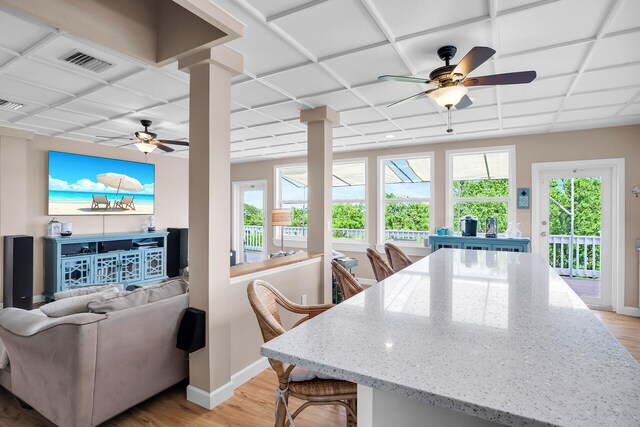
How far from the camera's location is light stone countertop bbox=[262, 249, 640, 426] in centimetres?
63

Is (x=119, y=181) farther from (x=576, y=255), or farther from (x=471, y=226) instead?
(x=576, y=255)

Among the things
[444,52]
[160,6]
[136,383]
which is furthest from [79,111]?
[444,52]

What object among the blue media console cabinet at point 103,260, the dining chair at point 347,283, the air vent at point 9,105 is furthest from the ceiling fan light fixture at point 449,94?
the blue media console cabinet at point 103,260

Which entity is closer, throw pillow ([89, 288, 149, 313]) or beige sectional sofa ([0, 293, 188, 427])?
beige sectional sofa ([0, 293, 188, 427])

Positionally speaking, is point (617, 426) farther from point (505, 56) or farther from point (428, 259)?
point (505, 56)

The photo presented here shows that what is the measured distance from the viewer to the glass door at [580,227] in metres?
4.61

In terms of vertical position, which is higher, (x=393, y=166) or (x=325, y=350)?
(x=393, y=166)

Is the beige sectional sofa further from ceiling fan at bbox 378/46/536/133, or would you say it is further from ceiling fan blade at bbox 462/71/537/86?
ceiling fan blade at bbox 462/71/537/86

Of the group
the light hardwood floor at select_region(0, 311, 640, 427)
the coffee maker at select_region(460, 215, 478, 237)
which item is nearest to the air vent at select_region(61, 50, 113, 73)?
the light hardwood floor at select_region(0, 311, 640, 427)

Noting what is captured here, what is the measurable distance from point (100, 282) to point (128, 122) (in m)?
2.80

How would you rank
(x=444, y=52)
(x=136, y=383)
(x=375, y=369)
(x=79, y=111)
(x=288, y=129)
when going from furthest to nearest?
(x=288, y=129) < (x=79, y=111) < (x=444, y=52) < (x=136, y=383) < (x=375, y=369)

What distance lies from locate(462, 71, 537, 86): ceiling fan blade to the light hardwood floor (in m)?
2.53

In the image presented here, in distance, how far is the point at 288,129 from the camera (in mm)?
4754

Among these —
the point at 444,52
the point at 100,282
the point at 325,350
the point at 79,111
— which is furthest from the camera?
the point at 100,282
